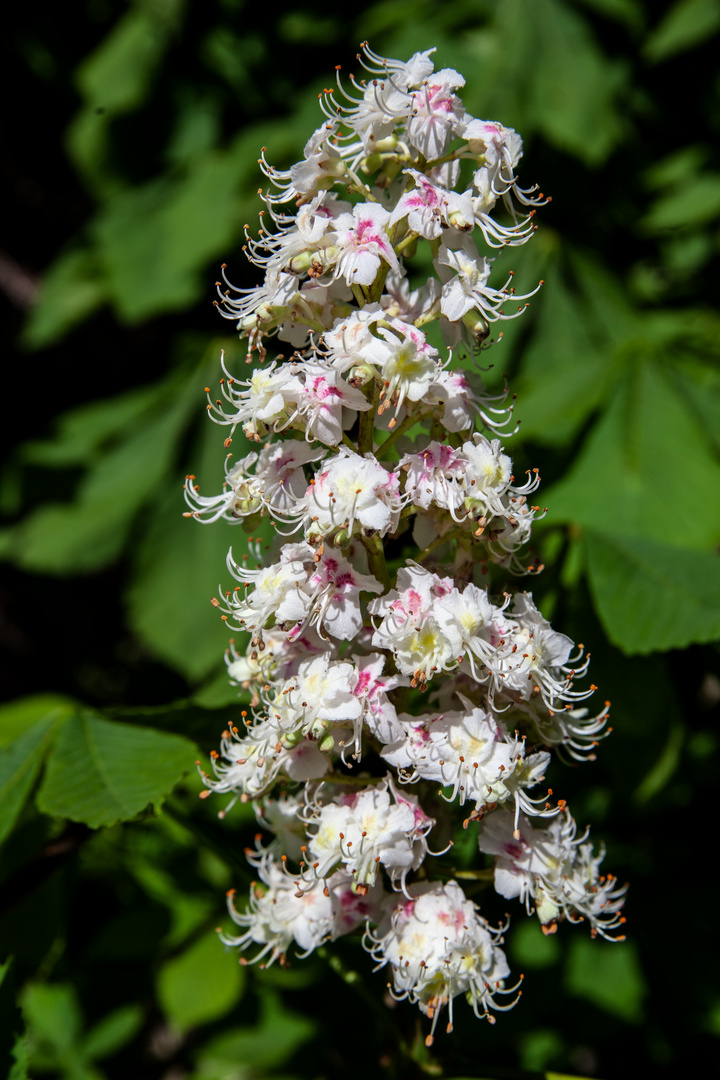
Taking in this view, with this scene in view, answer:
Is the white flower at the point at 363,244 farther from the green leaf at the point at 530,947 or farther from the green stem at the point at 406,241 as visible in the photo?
the green leaf at the point at 530,947

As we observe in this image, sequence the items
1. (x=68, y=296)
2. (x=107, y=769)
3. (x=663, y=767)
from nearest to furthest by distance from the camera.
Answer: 1. (x=107, y=769)
2. (x=663, y=767)
3. (x=68, y=296)

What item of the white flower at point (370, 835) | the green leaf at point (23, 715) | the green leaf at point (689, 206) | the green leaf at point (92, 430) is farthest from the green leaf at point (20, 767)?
the green leaf at point (689, 206)

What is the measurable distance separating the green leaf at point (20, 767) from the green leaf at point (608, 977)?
1157 millimetres

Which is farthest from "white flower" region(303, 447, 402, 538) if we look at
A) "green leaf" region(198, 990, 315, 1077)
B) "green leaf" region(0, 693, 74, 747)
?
"green leaf" region(198, 990, 315, 1077)

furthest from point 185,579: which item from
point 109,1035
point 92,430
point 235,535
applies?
point 109,1035

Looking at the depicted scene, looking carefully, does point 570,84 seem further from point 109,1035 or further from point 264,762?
point 109,1035

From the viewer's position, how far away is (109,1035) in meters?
1.98

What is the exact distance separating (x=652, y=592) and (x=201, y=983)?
1.25 metres

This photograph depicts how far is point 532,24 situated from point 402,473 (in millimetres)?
2000

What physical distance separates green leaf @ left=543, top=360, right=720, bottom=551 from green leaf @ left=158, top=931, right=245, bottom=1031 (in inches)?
44.4

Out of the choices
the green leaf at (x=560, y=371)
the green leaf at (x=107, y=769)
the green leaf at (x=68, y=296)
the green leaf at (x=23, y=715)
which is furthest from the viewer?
the green leaf at (x=68, y=296)

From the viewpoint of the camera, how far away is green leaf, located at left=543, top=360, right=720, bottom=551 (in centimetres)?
150

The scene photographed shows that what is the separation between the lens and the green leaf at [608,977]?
1809 millimetres

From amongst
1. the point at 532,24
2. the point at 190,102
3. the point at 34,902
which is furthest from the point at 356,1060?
the point at 190,102
